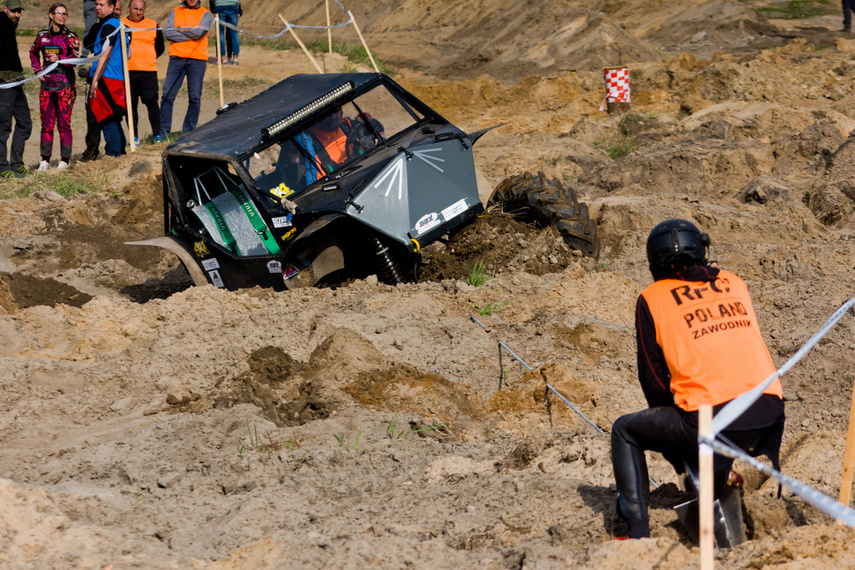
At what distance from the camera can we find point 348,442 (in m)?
4.39

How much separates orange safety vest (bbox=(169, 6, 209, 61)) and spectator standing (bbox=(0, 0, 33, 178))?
1.99 m

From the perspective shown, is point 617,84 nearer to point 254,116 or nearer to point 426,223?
point 254,116

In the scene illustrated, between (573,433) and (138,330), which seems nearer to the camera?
(573,433)

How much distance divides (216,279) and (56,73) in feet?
17.1

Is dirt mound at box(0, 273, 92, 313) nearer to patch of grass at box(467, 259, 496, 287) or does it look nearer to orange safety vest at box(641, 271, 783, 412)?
patch of grass at box(467, 259, 496, 287)

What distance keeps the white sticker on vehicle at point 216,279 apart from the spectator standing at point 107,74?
5036 mm

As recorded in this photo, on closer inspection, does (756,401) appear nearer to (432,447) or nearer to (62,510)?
(432,447)

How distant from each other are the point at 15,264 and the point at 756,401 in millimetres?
7464

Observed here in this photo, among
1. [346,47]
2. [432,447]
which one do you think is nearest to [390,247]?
[432,447]

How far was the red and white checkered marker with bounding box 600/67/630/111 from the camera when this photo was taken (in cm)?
1330

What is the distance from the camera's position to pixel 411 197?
6199 millimetres

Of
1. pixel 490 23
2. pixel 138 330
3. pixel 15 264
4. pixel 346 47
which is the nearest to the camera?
pixel 138 330

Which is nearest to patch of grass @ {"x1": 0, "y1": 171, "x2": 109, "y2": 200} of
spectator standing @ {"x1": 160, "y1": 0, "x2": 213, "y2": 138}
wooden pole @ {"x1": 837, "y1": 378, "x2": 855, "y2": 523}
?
spectator standing @ {"x1": 160, "y1": 0, "x2": 213, "y2": 138}

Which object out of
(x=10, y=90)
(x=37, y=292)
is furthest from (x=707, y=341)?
(x=10, y=90)
